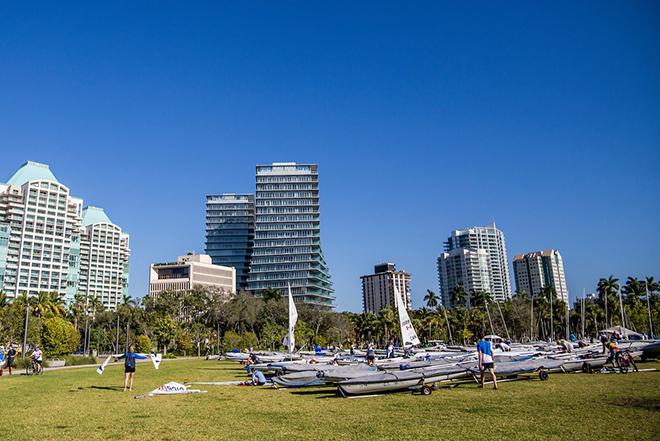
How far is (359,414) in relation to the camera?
14.1m

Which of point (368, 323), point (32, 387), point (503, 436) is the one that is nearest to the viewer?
point (503, 436)

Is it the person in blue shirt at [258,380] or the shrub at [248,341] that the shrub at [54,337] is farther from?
the person in blue shirt at [258,380]

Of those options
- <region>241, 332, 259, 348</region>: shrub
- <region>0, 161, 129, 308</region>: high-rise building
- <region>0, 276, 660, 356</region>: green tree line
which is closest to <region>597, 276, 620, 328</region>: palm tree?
<region>0, 276, 660, 356</region>: green tree line

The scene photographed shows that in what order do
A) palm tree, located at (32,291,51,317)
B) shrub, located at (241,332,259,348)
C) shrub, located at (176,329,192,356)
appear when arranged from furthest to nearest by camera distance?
shrub, located at (176,329,192,356)
shrub, located at (241,332,259,348)
palm tree, located at (32,291,51,317)

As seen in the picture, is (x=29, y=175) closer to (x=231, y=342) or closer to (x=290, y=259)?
(x=290, y=259)

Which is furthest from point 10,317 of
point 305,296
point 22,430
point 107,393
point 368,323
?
point 305,296

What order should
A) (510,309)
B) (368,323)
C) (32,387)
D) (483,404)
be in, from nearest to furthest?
(483,404)
(32,387)
(510,309)
(368,323)

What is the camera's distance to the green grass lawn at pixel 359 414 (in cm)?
1120

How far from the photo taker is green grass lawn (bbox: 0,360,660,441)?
1120 centimetres

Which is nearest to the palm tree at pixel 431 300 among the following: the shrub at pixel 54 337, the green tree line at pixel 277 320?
the green tree line at pixel 277 320

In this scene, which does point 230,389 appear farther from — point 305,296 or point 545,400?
point 305,296

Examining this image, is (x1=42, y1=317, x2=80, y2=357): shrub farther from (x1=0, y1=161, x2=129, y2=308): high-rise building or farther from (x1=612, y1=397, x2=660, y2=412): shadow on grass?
(x1=0, y1=161, x2=129, y2=308): high-rise building

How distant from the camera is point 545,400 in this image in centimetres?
1553

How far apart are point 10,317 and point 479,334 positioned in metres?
93.3
